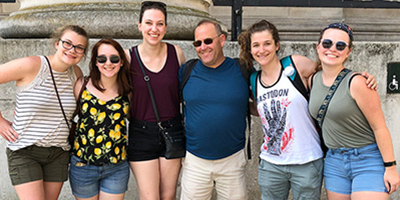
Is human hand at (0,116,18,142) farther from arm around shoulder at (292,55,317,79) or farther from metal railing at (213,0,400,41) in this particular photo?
metal railing at (213,0,400,41)

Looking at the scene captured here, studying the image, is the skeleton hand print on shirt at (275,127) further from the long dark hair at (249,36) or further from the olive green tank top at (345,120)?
the long dark hair at (249,36)

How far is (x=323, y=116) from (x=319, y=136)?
24 cm

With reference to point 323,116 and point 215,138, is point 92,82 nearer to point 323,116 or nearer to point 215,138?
point 215,138

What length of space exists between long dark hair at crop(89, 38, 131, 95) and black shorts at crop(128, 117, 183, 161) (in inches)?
11.1

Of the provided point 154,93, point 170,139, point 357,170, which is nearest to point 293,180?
point 357,170

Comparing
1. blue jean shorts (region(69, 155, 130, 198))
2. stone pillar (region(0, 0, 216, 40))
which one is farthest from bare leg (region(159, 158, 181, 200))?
stone pillar (region(0, 0, 216, 40))

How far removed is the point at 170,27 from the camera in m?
3.70

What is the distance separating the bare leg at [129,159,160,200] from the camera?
9.10 ft

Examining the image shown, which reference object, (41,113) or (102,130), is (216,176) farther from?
(41,113)

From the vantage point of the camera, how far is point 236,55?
11.8 ft

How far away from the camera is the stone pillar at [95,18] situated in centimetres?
354

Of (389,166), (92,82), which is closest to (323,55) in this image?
(389,166)

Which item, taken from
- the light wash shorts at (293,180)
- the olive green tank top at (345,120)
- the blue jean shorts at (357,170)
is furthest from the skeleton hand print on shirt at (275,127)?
the blue jean shorts at (357,170)

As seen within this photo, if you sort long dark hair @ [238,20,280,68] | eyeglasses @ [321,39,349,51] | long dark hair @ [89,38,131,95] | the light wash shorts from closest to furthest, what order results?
eyeglasses @ [321,39,349,51]
the light wash shorts
long dark hair @ [238,20,280,68]
long dark hair @ [89,38,131,95]
